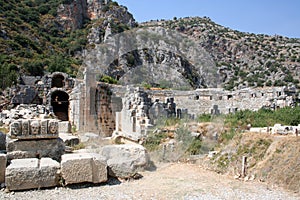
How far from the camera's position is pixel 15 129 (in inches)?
200

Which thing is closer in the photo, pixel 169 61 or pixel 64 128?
pixel 64 128

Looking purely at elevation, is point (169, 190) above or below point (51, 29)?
below

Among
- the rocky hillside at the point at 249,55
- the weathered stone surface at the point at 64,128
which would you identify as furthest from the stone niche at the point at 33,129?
the rocky hillside at the point at 249,55

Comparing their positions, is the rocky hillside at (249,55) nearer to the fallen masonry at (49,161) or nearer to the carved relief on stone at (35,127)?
the fallen masonry at (49,161)

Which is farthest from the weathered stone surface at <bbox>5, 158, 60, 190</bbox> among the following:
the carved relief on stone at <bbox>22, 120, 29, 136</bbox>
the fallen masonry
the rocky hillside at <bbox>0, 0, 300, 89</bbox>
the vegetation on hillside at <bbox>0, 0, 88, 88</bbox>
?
the vegetation on hillside at <bbox>0, 0, 88, 88</bbox>

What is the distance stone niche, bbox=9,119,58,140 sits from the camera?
5.09m

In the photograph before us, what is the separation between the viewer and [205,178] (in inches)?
217

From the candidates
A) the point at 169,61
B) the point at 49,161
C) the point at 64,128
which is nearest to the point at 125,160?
the point at 49,161

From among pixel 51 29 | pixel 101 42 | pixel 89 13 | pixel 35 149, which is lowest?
pixel 35 149

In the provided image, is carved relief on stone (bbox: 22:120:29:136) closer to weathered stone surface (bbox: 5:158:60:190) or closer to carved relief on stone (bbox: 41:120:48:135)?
carved relief on stone (bbox: 41:120:48:135)

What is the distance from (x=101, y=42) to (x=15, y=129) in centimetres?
4568

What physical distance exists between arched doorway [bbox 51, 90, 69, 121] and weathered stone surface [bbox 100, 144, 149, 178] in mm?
16961

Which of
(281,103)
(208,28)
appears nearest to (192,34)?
(208,28)

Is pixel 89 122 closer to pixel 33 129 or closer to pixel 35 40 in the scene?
pixel 33 129
